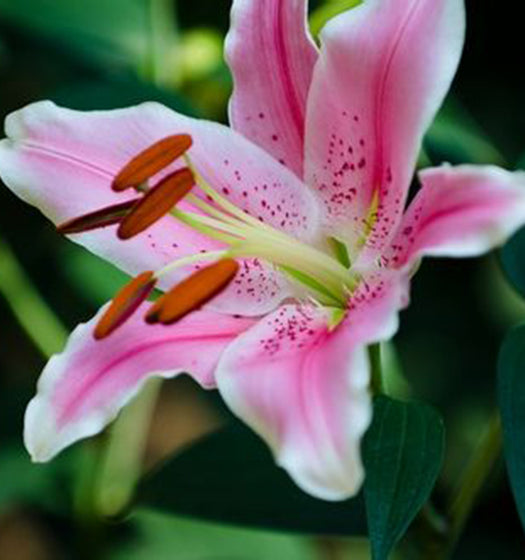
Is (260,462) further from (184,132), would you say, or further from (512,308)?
(512,308)

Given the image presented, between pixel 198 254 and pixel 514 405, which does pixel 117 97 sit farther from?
pixel 514 405

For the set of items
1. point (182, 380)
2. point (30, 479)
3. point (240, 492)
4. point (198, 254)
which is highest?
point (198, 254)

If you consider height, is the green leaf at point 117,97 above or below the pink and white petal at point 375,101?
below

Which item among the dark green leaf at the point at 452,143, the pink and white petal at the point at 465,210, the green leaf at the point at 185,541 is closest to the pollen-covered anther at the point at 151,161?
the pink and white petal at the point at 465,210

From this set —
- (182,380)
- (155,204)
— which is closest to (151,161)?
(155,204)

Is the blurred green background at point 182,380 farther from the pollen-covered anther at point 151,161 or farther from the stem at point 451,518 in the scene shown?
the pollen-covered anther at point 151,161

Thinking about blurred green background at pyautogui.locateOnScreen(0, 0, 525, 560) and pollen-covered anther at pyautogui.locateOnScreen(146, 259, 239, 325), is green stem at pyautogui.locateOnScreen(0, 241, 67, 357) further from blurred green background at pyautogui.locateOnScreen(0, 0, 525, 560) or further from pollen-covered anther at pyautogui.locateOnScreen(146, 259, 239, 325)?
pollen-covered anther at pyautogui.locateOnScreen(146, 259, 239, 325)
